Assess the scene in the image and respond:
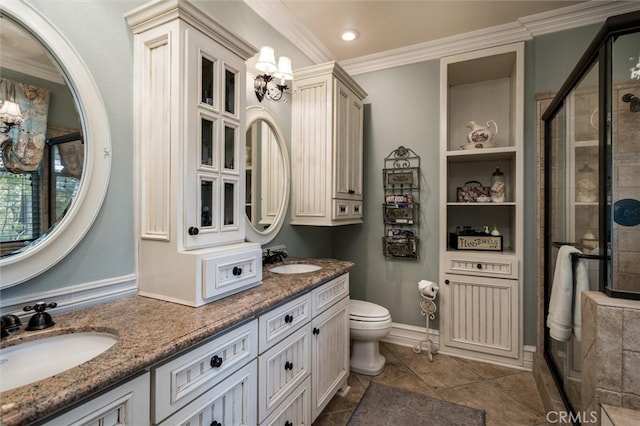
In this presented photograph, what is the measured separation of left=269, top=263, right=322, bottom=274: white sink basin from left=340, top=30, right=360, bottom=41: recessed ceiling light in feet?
6.33

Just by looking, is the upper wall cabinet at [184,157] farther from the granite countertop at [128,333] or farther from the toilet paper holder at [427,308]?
the toilet paper holder at [427,308]

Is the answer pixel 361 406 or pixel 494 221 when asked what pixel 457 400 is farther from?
pixel 494 221

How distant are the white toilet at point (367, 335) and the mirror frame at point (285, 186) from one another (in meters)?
0.88

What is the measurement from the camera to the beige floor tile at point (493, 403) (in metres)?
1.84

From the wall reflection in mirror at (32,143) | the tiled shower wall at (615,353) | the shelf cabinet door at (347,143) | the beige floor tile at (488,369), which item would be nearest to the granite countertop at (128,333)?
the wall reflection in mirror at (32,143)

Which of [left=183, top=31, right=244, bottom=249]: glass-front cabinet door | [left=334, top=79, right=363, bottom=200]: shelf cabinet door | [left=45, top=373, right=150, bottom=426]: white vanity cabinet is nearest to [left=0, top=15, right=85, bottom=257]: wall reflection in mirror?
[left=183, top=31, right=244, bottom=249]: glass-front cabinet door

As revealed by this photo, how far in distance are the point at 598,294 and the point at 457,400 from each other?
3.78 feet

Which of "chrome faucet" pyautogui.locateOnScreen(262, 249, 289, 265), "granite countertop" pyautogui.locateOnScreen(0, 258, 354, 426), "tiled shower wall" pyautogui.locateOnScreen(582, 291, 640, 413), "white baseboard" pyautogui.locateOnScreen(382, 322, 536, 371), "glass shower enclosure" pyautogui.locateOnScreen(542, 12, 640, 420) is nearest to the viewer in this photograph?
"granite countertop" pyautogui.locateOnScreen(0, 258, 354, 426)

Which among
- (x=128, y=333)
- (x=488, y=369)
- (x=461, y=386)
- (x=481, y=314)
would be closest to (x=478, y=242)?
(x=481, y=314)

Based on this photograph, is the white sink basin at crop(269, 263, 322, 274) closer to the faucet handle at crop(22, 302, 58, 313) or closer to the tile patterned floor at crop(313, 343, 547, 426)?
the tile patterned floor at crop(313, 343, 547, 426)

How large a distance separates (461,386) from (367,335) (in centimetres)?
74

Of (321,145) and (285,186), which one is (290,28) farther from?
(285,186)

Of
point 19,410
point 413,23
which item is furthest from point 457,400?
point 413,23

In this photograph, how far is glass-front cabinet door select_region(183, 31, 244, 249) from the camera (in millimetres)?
1289
